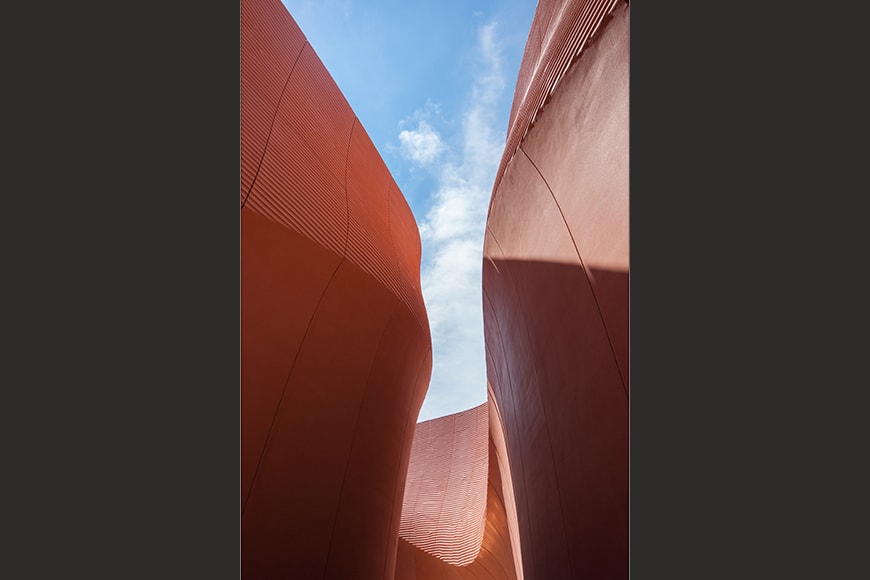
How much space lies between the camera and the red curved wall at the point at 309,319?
4848 millimetres

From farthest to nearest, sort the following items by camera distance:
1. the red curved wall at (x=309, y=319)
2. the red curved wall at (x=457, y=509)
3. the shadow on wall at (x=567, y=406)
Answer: the red curved wall at (x=457, y=509) → the red curved wall at (x=309, y=319) → the shadow on wall at (x=567, y=406)

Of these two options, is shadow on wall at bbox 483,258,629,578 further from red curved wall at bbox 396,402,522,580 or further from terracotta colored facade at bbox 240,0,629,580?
red curved wall at bbox 396,402,522,580

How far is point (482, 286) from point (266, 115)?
5.32 metres

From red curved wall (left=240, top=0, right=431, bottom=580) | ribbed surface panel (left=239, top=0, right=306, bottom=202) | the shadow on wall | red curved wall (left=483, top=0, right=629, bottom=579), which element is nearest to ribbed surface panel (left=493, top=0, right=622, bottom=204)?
red curved wall (left=483, top=0, right=629, bottom=579)

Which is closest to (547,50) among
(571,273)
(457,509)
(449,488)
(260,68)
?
→ (571,273)

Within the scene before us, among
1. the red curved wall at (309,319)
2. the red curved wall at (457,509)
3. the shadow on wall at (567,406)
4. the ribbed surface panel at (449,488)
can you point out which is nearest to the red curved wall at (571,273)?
the shadow on wall at (567,406)

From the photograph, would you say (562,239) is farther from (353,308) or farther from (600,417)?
(353,308)

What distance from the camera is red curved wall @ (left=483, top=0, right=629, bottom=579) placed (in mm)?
4223

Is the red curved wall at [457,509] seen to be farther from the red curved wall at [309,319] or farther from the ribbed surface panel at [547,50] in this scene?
the ribbed surface panel at [547,50]

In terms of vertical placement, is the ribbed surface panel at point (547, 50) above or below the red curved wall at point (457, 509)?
above

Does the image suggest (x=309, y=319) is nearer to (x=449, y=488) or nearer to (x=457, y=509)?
(x=457, y=509)

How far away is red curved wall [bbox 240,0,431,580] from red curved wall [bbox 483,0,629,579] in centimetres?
179

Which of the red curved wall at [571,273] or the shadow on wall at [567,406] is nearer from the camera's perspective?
the red curved wall at [571,273]

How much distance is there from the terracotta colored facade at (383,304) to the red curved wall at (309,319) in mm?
21
